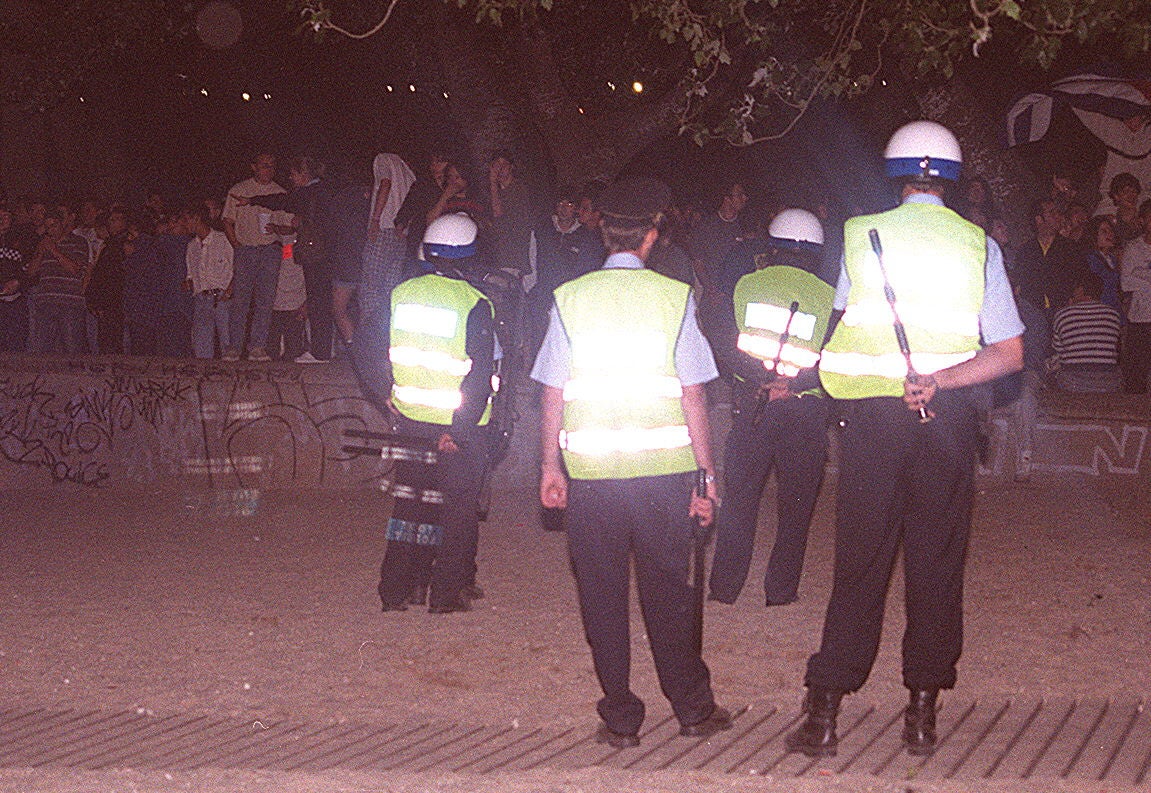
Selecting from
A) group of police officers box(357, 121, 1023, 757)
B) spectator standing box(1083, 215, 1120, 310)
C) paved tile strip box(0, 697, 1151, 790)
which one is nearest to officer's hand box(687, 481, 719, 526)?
group of police officers box(357, 121, 1023, 757)

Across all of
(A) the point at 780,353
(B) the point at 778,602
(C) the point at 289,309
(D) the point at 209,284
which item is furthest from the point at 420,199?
(B) the point at 778,602

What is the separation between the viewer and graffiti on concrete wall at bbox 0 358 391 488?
14.0 m

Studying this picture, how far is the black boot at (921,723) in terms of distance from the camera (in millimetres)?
6125

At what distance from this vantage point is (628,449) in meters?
6.23

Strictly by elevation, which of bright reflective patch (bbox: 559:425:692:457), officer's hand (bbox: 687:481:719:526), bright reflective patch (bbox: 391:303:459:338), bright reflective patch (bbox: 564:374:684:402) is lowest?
officer's hand (bbox: 687:481:719:526)

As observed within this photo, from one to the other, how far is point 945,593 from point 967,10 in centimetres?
540

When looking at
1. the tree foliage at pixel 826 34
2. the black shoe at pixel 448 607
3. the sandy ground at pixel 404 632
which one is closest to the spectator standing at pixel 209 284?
the tree foliage at pixel 826 34

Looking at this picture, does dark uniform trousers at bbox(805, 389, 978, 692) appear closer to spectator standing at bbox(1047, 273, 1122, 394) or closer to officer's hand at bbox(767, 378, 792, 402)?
officer's hand at bbox(767, 378, 792, 402)

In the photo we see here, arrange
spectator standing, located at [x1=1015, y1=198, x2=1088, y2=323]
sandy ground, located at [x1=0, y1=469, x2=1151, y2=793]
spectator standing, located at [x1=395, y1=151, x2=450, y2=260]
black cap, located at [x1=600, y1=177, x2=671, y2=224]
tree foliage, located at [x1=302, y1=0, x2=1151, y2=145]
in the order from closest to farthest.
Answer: black cap, located at [x1=600, y1=177, x2=671, y2=224], sandy ground, located at [x1=0, y1=469, x2=1151, y2=793], tree foliage, located at [x1=302, y1=0, x2=1151, y2=145], spectator standing, located at [x1=395, y1=151, x2=450, y2=260], spectator standing, located at [x1=1015, y1=198, x2=1088, y2=323]

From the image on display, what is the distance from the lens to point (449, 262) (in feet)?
27.9

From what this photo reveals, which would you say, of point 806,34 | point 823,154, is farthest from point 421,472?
point 823,154

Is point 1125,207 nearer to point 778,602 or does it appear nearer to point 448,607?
point 778,602

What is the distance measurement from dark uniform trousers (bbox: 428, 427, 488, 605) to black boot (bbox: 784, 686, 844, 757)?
2958 mm

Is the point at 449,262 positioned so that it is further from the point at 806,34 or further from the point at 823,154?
the point at 823,154
